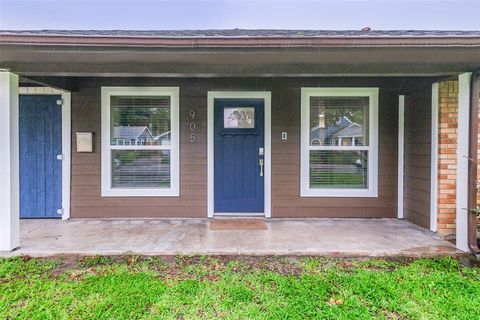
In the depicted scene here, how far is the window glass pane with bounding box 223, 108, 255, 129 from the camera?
506 cm

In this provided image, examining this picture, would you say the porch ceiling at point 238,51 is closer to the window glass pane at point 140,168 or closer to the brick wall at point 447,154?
the brick wall at point 447,154

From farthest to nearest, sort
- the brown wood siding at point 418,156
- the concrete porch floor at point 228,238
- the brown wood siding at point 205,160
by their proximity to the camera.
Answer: the brown wood siding at point 205,160
the brown wood siding at point 418,156
the concrete porch floor at point 228,238

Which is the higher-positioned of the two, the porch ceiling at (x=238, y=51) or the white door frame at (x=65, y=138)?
the porch ceiling at (x=238, y=51)

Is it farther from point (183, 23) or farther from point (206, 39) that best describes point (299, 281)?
point (183, 23)

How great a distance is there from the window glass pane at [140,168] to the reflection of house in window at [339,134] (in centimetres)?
253

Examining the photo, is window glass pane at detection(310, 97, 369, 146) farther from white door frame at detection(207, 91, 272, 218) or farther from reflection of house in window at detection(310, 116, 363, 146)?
white door frame at detection(207, 91, 272, 218)

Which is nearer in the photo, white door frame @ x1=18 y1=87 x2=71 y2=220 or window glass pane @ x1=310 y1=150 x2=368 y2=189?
white door frame @ x1=18 y1=87 x2=71 y2=220

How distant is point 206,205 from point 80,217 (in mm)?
2108

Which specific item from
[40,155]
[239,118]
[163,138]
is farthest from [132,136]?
[239,118]

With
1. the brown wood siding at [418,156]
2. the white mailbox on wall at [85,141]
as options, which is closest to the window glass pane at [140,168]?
the white mailbox on wall at [85,141]

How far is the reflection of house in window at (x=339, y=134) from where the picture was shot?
505 centimetres

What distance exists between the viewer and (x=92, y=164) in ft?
16.4

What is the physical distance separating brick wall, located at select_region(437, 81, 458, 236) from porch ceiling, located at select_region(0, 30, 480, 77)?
76cm

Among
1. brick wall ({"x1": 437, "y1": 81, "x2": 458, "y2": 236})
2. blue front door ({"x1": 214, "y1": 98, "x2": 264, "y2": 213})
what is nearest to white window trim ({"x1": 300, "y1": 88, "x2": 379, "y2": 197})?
blue front door ({"x1": 214, "y1": 98, "x2": 264, "y2": 213})
